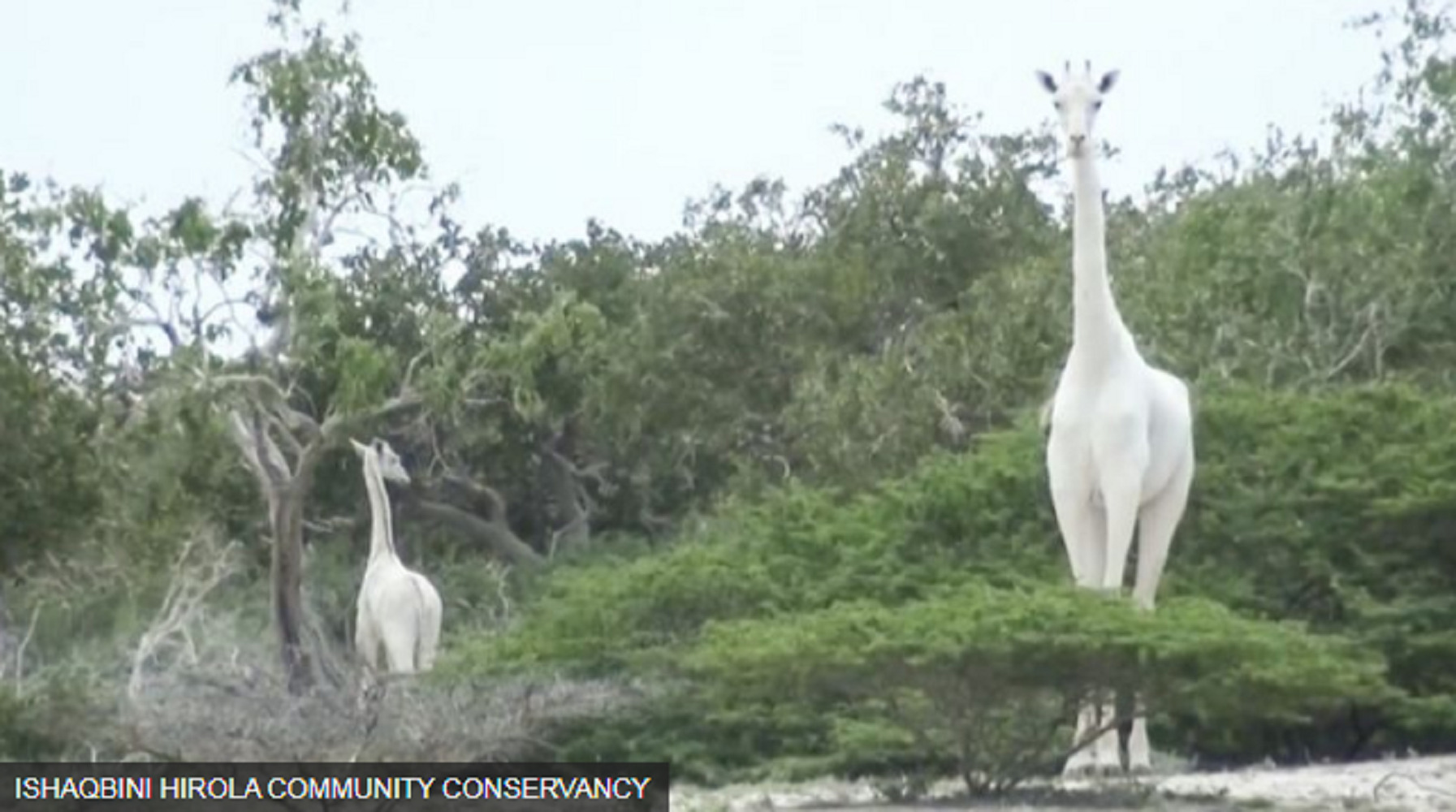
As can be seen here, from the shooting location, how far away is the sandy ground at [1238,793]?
1247 cm

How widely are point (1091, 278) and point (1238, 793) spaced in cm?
272

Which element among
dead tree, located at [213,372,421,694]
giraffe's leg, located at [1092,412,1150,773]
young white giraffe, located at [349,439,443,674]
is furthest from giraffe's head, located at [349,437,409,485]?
giraffe's leg, located at [1092,412,1150,773]

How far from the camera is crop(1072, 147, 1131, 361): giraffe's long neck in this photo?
46.9 feet

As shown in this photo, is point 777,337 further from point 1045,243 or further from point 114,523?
point 114,523

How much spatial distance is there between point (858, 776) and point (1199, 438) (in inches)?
178

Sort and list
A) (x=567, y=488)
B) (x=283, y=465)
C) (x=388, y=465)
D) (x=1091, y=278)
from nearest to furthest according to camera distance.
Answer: (x=1091, y=278)
(x=388, y=465)
(x=283, y=465)
(x=567, y=488)

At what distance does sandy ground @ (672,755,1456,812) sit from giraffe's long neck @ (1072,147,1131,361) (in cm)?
206

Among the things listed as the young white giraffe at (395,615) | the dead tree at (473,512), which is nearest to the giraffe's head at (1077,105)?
the young white giraffe at (395,615)

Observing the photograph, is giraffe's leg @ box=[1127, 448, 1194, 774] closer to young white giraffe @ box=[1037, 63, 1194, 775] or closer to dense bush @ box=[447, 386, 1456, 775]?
young white giraffe @ box=[1037, 63, 1194, 775]

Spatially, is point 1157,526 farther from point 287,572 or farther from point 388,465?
point 287,572

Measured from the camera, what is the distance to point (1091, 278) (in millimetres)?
14461

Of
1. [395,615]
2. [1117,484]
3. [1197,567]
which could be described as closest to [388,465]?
[395,615]

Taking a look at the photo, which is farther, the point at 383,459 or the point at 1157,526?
the point at 383,459

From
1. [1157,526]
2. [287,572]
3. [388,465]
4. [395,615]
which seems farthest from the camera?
[388,465]
